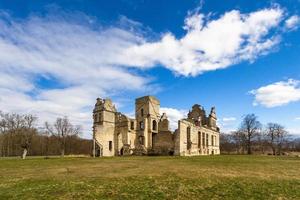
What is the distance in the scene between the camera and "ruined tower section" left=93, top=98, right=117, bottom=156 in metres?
48.0

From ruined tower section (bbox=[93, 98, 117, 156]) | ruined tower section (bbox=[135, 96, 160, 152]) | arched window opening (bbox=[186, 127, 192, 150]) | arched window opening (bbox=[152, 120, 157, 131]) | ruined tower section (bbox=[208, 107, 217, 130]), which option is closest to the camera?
ruined tower section (bbox=[93, 98, 117, 156])

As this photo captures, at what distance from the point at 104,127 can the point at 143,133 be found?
25.0 ft

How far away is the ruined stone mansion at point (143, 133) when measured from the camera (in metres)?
48.2

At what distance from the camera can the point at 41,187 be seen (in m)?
13.5

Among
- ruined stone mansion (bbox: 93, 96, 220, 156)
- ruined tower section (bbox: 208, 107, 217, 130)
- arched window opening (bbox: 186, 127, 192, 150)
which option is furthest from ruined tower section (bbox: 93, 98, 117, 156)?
ruined tower section (bbox: 208, 107, 217, 130)

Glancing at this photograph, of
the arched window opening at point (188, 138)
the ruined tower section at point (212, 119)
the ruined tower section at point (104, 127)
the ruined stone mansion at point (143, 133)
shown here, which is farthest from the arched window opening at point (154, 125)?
the ruined tower section at point (212, 119)

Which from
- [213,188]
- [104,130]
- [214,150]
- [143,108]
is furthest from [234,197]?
[214,150]

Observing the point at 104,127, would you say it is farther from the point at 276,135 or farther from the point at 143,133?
the point at 276,135

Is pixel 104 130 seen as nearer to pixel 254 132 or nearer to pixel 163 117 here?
pixel 163 117

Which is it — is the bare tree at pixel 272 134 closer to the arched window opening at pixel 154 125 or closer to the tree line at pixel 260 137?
the tree line at pixel 260 137

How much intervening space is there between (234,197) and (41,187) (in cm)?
923

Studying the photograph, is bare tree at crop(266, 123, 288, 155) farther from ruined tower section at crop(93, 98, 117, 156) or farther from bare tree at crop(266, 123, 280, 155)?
ruined tower section at crop(93, 98, 117, 156)

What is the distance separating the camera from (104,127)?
1962 inches

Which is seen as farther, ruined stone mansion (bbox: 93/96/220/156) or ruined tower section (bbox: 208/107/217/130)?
ruined tower section (bbox: 208/107/217/130)
